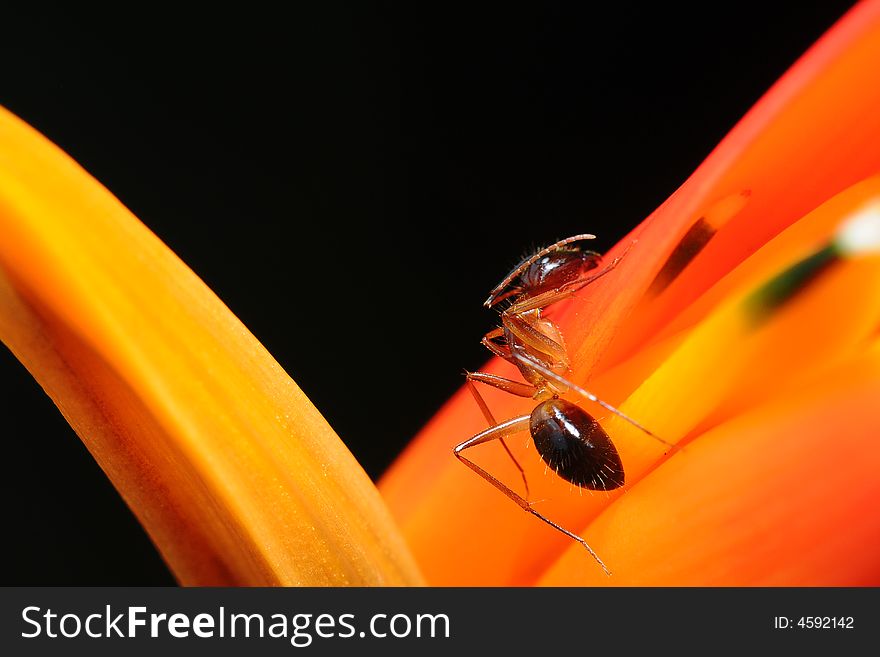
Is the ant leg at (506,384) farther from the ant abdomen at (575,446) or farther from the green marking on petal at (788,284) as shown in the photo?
the green marking on petal at (788,284)

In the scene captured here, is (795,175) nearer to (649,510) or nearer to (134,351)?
(649,510)

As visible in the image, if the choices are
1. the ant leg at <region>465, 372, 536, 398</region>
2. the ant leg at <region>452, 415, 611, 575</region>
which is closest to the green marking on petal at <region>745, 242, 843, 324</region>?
the ant leg at <region>452, 415, 611, 575</region>

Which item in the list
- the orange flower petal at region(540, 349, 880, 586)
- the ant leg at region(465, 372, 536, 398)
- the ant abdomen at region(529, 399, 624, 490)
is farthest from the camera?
the ant leg at region(465, 372, 536, 398)

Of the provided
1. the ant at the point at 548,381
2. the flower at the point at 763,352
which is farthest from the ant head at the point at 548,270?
the flower at the point at 763,352

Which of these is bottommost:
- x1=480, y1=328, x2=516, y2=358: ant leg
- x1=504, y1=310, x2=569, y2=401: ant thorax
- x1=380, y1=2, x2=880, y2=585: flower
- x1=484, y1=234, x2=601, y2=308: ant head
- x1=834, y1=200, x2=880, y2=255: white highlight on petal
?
x1=480, y1=328, x2=516, y2=358: ant leg

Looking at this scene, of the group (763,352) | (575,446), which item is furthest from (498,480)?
(763,352)

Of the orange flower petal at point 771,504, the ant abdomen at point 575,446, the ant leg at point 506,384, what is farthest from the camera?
the ant leg at point 506,384

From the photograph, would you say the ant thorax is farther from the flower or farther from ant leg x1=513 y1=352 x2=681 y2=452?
the flower
